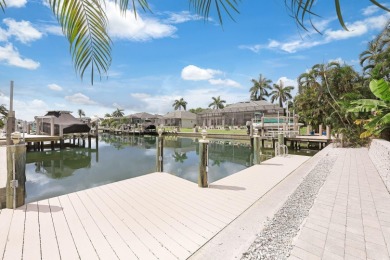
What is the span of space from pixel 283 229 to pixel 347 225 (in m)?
1.03

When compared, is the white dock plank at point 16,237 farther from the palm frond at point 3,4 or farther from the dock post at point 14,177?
the palm frond at point 3,4

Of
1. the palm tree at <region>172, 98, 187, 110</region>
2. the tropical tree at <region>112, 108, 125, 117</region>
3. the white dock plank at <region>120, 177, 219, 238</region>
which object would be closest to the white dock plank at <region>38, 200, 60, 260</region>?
the white dock plank at <region>120, 177, 219, 238</region>

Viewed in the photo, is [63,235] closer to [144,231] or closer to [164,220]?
[144,231]

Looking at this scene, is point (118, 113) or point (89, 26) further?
point (118, 113)

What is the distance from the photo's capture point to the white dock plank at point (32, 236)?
3.06 meters

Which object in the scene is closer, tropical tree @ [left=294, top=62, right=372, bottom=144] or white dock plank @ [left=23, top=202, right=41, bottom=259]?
white dock plank @ [left=23, top=202, right=41, bottom=259]

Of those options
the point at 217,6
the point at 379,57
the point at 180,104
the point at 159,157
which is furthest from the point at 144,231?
the point at 180,104

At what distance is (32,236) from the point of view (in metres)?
3.51

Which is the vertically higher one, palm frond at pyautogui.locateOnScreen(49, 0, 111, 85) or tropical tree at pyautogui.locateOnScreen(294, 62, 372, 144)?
tropical tree at pyautogui.locateOnScreen(294, 62, 372, 144)

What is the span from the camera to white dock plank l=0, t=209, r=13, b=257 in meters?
3.27

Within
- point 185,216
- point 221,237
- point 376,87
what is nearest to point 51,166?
point 185,216

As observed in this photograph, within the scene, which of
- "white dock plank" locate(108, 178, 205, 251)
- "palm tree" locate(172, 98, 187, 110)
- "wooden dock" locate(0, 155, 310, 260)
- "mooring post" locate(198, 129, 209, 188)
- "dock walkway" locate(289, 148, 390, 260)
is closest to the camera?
"dock walkway" locate(289, 148, 390, 260)

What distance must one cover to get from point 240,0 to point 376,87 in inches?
321

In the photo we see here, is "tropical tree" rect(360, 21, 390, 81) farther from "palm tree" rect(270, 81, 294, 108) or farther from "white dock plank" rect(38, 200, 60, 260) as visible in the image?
"palm tree" rect(270, 81, 294, 108)
